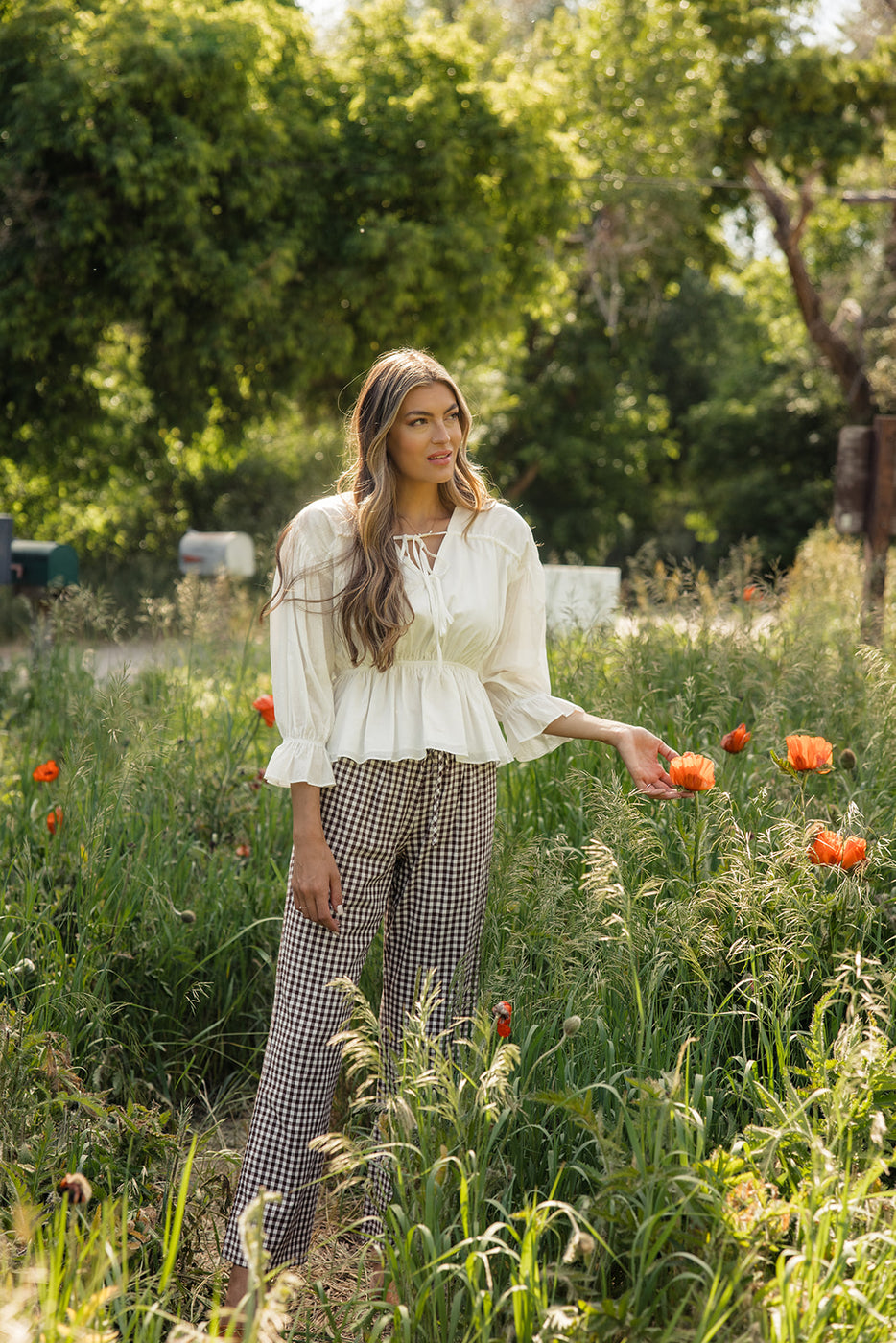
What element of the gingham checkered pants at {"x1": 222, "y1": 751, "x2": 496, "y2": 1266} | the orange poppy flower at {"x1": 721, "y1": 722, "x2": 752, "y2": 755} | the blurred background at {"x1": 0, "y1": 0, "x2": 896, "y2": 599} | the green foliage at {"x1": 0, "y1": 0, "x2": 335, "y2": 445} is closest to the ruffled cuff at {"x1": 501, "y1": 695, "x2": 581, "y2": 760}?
the gingham checkered pants at {"x1": 222, "y1": 751, "x2": 496, "y2": 1266}

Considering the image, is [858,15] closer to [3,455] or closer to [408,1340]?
[3,455]

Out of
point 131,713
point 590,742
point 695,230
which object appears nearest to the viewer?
point 131,713

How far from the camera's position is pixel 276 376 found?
1324cm

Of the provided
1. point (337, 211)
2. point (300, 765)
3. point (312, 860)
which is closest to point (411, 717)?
point (300, 765)

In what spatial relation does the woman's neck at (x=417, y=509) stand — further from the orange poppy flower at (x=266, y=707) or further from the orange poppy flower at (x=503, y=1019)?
the orange poppy flower at (x=266, y=707)

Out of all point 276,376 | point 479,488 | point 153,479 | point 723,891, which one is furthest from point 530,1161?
point 153,479

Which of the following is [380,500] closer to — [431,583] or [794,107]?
[431,583]

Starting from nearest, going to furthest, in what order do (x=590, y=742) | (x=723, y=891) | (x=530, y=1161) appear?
(x=530, y=1161), (x=723, y=891), (x=590, y=742)

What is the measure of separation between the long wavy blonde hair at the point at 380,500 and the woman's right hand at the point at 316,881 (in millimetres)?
388

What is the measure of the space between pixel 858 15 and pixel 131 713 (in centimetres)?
1892

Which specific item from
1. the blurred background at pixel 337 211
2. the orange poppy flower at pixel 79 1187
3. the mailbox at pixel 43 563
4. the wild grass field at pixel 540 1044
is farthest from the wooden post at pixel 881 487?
the mailbox at pixel 43 563

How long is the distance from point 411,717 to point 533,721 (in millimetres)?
329

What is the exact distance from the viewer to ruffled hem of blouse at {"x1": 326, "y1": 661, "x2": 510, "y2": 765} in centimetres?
233

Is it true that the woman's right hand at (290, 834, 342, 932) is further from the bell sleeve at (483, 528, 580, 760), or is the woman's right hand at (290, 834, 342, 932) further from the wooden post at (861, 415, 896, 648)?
the wooden post at (861, 415, 896, 648)
